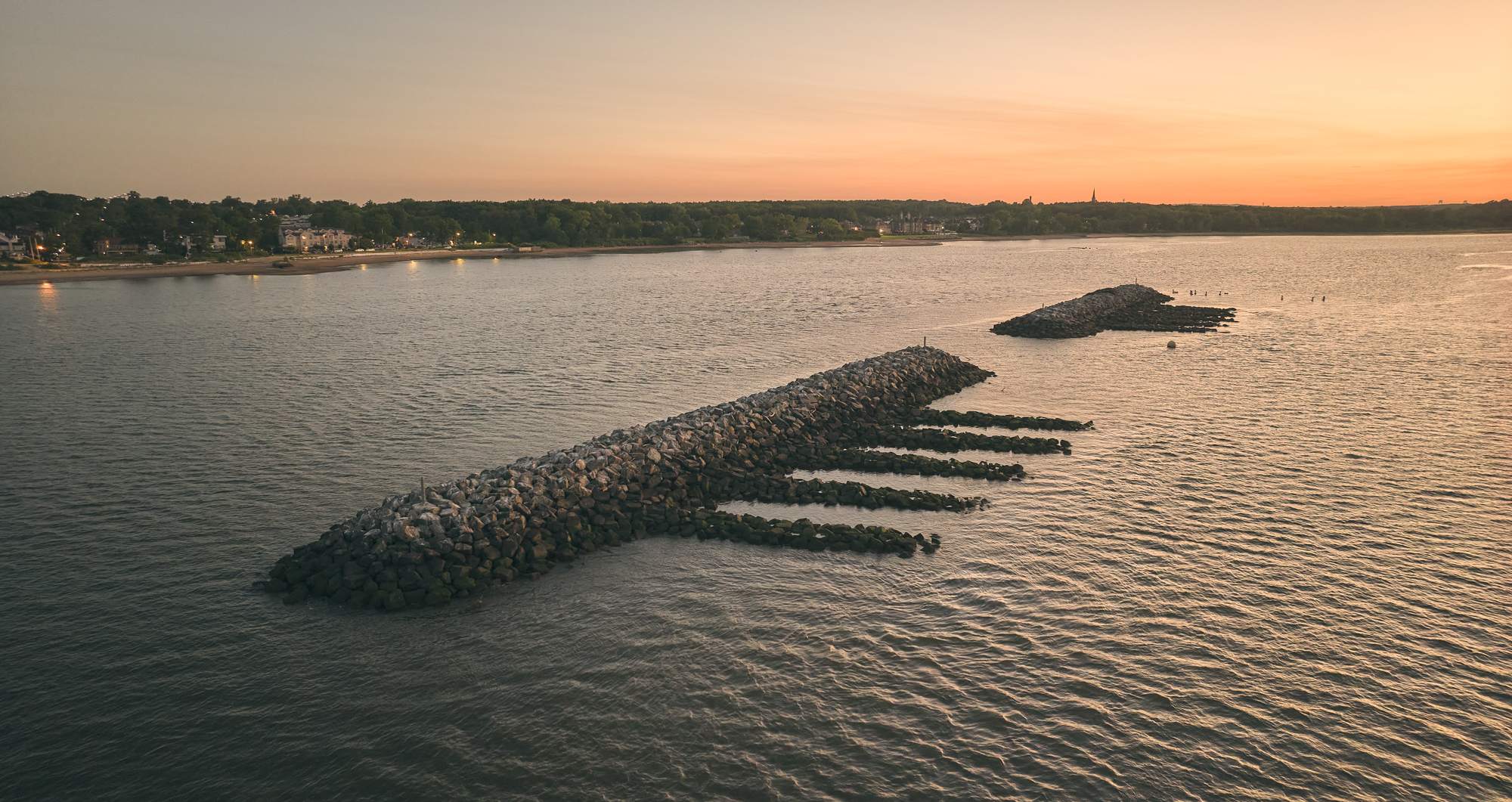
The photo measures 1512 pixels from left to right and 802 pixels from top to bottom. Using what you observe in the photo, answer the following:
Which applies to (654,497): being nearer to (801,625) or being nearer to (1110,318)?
(801,625)

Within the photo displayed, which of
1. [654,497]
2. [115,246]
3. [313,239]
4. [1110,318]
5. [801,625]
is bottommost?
[801,625]

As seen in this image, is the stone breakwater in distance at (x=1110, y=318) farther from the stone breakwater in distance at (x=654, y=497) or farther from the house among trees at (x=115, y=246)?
the house among trees at (x=115, y=246)

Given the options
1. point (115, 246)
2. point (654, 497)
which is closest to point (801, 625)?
point (654, 497)

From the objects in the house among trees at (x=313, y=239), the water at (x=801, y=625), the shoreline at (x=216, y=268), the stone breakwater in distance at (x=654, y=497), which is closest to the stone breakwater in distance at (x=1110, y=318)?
the water at (x=801, y=625)

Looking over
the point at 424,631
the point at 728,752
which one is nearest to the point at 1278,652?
the point at 728,752

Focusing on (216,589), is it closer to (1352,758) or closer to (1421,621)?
(1352,758)

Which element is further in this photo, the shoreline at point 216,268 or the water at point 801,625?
the shoreline at point 216,268
